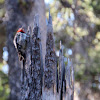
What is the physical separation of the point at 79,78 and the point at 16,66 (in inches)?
108

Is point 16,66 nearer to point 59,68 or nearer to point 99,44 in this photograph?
point 59,68

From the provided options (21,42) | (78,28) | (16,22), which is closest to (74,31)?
(78,28)

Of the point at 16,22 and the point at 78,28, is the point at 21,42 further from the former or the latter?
the point at 78,28

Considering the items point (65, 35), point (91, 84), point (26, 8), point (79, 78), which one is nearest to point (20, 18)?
point (26, 8)

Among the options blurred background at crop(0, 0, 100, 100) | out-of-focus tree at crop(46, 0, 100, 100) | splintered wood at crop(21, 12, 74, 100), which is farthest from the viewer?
out-of-focus tree at crop(46, 0, 100, 100)

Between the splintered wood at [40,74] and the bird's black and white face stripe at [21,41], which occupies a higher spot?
the bird's black and white face stripe at [21,41]

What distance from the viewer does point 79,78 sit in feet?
18.1

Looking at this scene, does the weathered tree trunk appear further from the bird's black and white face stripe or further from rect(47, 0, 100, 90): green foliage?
the bird's black and white face stripe

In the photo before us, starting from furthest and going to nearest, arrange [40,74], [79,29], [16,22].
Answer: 1. [79,29]
2. [16,22]
3. [40,74]

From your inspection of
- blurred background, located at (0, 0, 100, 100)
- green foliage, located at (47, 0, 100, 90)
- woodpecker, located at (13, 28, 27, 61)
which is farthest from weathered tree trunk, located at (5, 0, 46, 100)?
woodpecker, located at (13, 28, 27, 61)

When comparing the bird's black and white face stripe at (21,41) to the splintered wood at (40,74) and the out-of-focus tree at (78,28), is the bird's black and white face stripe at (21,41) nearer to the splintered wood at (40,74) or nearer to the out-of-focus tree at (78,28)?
the splintered wood at (40,74)

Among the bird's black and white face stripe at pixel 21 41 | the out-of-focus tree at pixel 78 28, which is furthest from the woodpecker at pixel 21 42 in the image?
the out-of-focus tree at pixel 78 28

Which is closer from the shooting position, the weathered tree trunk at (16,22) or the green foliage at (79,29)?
the weathered tree trunk at (16,22)

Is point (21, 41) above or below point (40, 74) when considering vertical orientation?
above
